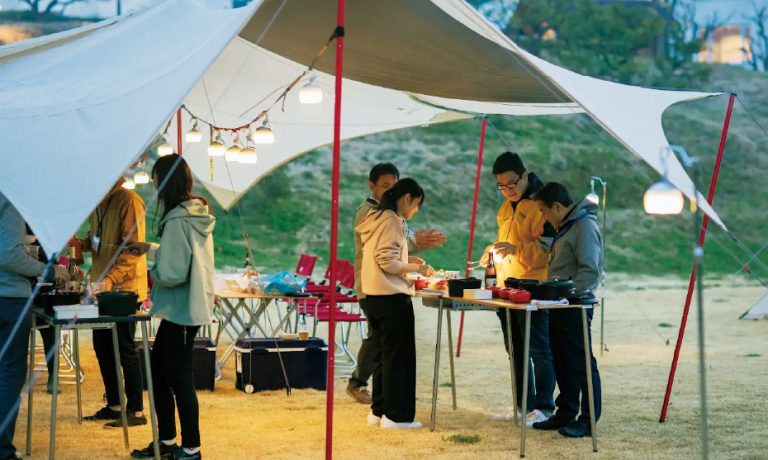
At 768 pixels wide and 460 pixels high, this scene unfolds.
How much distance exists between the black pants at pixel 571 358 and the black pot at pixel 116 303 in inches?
81.7

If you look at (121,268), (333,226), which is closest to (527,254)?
(333,226)

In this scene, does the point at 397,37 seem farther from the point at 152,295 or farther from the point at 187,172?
the point at 152,295

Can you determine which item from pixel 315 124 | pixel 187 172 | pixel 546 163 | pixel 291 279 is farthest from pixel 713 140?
pixel 187 172

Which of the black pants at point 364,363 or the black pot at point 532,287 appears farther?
the black pants at point 364,363

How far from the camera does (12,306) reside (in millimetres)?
4379

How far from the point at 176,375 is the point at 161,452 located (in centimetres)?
44

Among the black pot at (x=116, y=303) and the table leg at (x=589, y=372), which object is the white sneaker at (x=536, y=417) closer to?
the table leg at (x=589, y=372)

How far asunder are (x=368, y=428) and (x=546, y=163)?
22.1m

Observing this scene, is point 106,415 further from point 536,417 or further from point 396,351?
point 536,417

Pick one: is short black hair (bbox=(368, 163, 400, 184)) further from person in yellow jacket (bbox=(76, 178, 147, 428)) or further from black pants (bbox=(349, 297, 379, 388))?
person in yellow jacket (bbox=(76, 178, 147, 428))

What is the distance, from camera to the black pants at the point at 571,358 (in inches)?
198

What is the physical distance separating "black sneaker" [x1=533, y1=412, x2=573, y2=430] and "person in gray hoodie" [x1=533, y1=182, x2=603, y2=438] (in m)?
0.01

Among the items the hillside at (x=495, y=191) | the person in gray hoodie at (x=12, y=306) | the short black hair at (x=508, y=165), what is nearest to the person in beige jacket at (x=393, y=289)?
the short black hair at (x=508, y=165)

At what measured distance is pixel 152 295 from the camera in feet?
14.4
